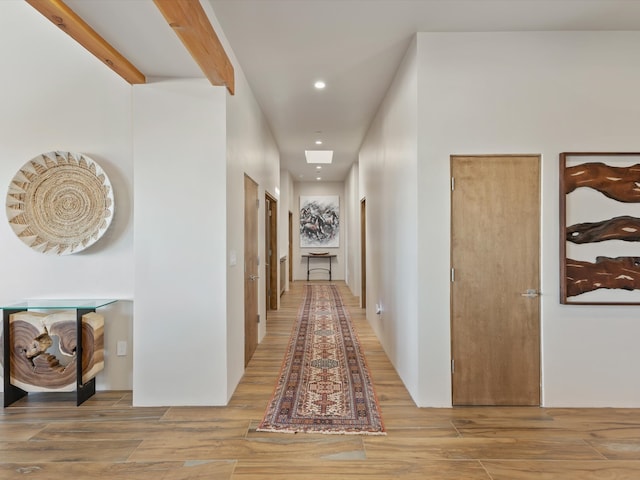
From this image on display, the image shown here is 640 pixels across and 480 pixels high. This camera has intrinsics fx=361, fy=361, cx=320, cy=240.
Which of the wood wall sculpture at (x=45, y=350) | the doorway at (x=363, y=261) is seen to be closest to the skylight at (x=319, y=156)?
the doorway at (x=363, y=261)

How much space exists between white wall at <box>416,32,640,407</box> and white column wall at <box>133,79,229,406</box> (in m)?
1.65

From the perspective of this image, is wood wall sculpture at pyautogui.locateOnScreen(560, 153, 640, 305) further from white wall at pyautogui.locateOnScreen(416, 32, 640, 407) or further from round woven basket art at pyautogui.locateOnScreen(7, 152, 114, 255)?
round woven basket art at pyautogui.locateOnScreen(7, 152, 114, 255)

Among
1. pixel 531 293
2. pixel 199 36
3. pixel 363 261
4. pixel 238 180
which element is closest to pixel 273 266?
pixel 363 261

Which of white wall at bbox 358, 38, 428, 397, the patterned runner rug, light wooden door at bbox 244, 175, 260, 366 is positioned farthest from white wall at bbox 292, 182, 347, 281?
light wooden door at bbox 244, 175, 260, 366

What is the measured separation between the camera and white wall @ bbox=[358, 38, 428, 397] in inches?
115

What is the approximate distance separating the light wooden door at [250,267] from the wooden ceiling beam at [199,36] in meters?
1.15

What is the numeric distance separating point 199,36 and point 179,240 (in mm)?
1454

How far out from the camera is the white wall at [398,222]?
2.93m

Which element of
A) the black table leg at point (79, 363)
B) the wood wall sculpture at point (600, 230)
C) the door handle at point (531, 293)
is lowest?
the black table leg at point (79, 363)

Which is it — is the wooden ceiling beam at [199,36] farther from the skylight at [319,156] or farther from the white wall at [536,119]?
the skylight at [319,156]

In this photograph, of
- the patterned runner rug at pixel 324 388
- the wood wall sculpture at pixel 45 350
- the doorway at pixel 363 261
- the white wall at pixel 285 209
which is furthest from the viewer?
the white wall at pixel 285 209

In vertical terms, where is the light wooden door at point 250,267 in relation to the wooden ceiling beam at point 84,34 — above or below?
below

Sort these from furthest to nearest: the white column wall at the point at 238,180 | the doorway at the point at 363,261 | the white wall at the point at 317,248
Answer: the white wall at the point at 317,248, the doorway at the point at 363,261, the white column wall at the point at 238,180

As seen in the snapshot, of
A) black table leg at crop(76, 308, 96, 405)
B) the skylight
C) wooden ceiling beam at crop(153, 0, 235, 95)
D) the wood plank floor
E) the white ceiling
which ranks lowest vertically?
the wood plank floor
